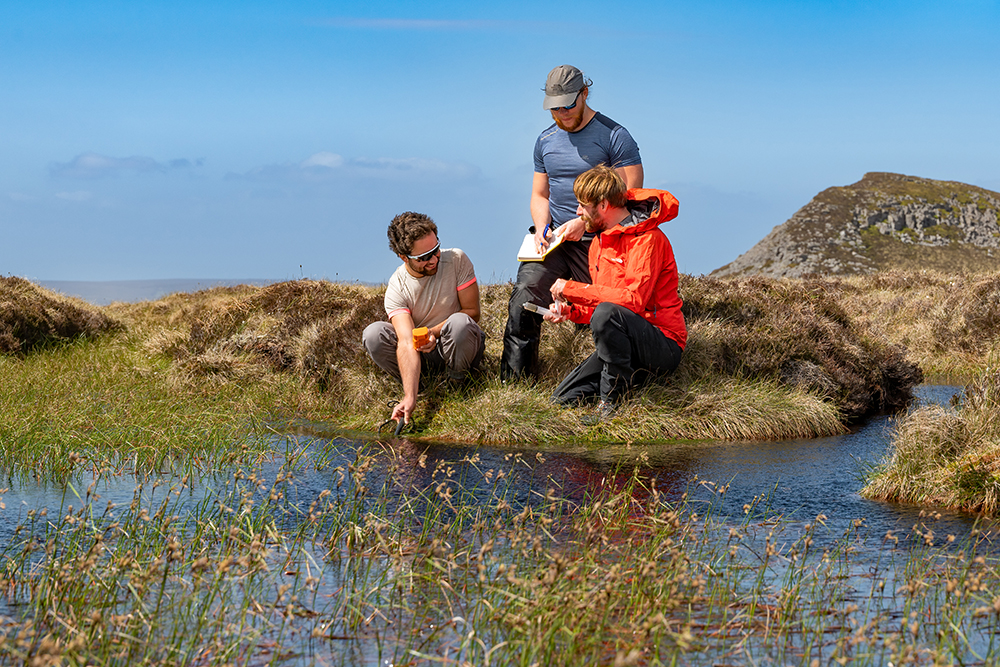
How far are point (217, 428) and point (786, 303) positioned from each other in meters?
7.18

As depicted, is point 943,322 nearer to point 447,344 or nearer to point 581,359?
point 581,359

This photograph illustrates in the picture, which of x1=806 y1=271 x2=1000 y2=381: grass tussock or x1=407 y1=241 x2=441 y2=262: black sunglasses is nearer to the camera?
x1=407 y1=241 x2=441 y2=262: black sunglasses

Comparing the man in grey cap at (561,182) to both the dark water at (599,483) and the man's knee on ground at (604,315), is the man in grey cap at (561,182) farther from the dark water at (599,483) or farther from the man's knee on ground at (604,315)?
the dark water at (599,483)

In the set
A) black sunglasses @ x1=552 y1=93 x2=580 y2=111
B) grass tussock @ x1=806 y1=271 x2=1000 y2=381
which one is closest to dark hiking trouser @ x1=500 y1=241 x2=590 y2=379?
black sunglasses @ x1=552 y1=93 x2=580 y2=111

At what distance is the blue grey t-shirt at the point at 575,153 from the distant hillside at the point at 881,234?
31.2 meters

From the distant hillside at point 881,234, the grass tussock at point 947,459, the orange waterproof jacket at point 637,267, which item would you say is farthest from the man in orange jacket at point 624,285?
the distant hillside at point 881,234

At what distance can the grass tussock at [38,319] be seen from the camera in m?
14.2

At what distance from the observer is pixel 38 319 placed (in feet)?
48.7

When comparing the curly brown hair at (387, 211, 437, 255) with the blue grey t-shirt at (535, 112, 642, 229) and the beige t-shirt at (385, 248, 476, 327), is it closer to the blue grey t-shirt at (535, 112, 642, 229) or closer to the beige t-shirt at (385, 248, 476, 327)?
the beige t-shirt at (385, 248, 476, 327)

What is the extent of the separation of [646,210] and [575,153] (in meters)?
1.17

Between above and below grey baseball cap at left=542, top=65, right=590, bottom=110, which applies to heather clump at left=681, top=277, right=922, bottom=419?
below

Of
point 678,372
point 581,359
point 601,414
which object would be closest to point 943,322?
point 678,372

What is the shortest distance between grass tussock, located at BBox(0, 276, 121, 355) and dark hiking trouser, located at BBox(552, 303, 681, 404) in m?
10.1

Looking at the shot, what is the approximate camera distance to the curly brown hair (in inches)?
306
